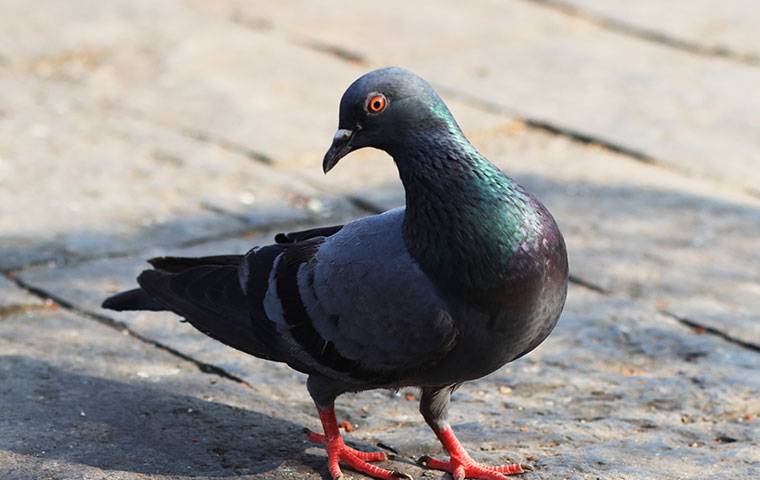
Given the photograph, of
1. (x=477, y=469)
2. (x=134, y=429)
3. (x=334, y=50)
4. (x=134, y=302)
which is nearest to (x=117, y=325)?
(x=134, y=302)

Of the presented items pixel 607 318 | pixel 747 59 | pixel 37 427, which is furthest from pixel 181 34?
pixel 37 427

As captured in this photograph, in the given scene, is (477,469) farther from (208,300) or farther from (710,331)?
(710,331)

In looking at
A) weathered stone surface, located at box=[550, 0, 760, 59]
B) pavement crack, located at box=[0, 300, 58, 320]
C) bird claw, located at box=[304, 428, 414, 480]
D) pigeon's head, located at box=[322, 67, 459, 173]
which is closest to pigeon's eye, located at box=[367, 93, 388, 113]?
pigeon's head, located at box=[322, 67, 459, 173]

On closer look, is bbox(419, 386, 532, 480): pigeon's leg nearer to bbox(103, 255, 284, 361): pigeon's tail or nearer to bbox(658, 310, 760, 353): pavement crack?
bbox(103, 255, 284, 361): pigeon's tail

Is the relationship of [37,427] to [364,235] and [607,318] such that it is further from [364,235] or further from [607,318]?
[607,318]

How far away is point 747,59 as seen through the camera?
28.5 feet

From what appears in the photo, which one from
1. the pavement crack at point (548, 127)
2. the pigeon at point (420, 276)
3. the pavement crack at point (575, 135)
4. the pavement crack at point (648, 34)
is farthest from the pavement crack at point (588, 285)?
the pavement crack at point (648, 34)

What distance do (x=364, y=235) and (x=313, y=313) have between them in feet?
0.90

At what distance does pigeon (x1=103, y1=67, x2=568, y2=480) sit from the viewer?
3750mm

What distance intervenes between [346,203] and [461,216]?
2781 millimetres

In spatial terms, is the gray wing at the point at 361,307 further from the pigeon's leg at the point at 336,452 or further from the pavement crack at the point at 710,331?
the pavement crack at the point at 710,331

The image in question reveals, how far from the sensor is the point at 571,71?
27.9 ft

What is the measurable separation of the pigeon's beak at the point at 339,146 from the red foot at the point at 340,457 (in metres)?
0.77

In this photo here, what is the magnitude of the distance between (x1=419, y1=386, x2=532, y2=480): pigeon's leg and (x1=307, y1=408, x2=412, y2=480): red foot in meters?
0.14
